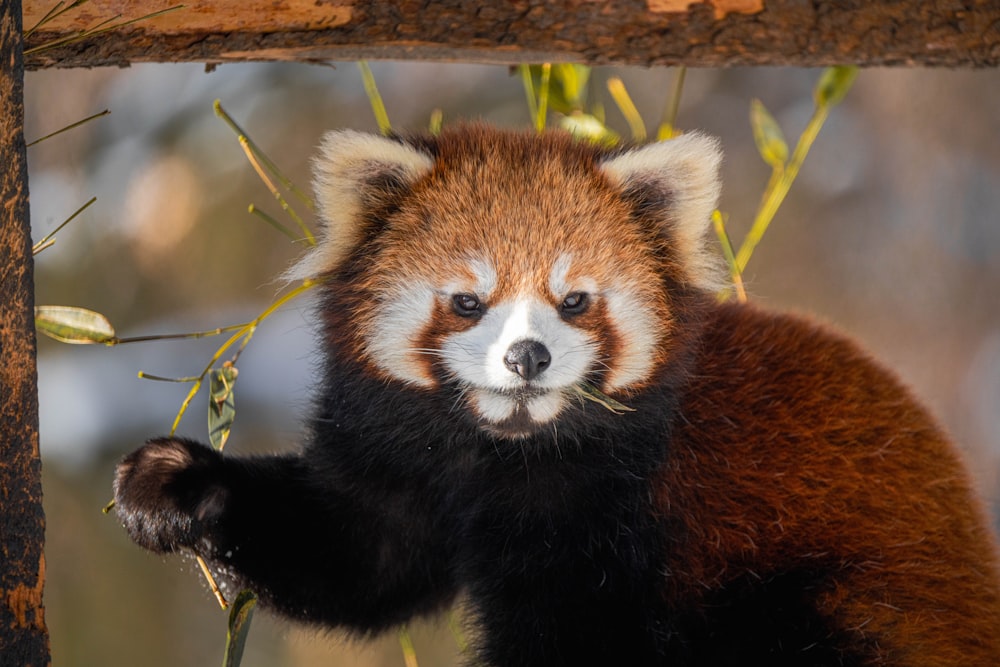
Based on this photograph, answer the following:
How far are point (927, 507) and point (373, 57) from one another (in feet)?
5.62

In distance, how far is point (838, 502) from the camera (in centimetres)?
255

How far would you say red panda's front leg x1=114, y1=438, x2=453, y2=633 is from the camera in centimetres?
270

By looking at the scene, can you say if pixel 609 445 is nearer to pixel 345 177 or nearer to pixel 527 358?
pixel 527 358

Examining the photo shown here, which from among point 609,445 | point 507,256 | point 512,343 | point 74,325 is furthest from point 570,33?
point 74,325

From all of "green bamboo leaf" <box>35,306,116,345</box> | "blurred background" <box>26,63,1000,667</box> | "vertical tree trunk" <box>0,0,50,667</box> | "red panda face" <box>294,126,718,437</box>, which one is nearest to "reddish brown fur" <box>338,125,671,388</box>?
"red panda face" <box>294,126,718,437</box>

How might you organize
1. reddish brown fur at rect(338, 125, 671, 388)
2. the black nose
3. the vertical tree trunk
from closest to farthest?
the vertical tree trunk, the black nose, reddish brown fur at rect(338, 125, 671, 388)

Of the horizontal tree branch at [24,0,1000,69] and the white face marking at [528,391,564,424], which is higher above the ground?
the horizontal tree branch at [24,0,1000,69]

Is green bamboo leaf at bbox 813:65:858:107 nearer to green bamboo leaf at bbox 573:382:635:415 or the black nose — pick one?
green bamboo leaf at bbox 573:382:635:415

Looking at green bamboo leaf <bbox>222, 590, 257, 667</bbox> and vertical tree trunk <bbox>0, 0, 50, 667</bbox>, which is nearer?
vertical tree trunk <bbox>0, 0, 50, 667</bbox>

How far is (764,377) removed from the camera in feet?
8.81

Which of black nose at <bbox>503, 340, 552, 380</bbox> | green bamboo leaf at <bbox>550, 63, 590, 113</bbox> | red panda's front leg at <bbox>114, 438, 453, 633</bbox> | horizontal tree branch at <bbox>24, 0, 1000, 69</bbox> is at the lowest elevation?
red panda's front leg at <bbox>114, 438, 453, 633</bbox>

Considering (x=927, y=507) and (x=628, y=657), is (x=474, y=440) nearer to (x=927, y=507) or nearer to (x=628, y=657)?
(x=628, y=657)

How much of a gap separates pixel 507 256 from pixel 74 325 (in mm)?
1106

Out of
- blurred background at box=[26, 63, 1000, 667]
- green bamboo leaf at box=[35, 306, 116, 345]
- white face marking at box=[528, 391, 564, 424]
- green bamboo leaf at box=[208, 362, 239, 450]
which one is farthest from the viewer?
blurred background at box=[26, 63, 1000, 667]
